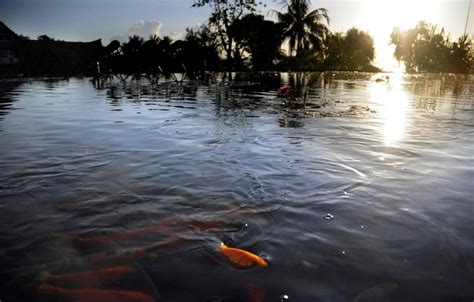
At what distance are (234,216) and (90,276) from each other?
4.47 ft

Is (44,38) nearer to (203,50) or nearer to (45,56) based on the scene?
(45,56)

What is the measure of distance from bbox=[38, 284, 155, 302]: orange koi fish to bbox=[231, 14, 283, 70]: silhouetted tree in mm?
38410

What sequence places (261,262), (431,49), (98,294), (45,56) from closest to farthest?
(98,294)
(261,262)
(45,56)
(431,49)

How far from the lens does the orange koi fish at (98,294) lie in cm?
217

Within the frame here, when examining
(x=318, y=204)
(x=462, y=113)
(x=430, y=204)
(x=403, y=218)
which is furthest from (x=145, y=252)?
(x=462, y=113)

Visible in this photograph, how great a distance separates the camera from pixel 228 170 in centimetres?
469

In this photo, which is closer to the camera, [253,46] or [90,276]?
[90,276]

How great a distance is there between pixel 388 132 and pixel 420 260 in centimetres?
525

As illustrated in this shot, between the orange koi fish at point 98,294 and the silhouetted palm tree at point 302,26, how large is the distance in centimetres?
4046

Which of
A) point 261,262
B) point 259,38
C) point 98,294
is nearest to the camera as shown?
point 98,294

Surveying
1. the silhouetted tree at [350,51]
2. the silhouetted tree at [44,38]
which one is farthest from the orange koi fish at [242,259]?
the silhouetted tree at [350,51]

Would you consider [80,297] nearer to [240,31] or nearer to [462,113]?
[462,113]

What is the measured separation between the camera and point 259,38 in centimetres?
3922

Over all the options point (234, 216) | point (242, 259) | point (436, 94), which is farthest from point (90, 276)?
point (436, 94)
